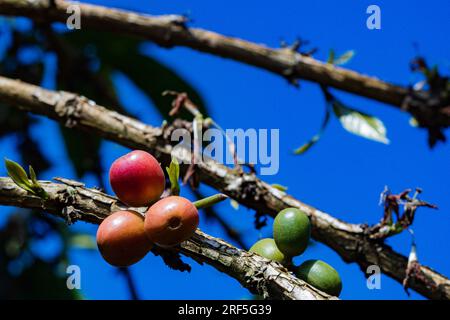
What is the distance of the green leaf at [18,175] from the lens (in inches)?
66.1

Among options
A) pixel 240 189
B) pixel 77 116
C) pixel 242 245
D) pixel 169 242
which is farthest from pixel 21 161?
pixel 169 242

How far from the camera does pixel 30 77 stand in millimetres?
3936

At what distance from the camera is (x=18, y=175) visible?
5.59ft

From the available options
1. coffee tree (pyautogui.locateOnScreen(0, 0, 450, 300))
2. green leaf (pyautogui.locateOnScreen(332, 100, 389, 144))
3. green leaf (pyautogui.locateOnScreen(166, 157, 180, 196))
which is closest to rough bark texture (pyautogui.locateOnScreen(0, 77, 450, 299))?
coffee tree (pyautogui.locateOnScreen(0, 0, 450, 300))

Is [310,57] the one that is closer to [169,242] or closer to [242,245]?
[242,245]

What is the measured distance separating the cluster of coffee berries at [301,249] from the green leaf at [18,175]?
2.03 ft

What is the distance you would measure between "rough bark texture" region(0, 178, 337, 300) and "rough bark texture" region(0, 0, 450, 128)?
1.19 meters

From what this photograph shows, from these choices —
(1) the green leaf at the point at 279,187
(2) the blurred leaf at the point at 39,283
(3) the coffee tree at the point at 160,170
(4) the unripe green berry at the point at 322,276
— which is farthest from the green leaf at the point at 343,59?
(2) the blurred leaf at the point at 39,283

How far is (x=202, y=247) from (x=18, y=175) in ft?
1.65

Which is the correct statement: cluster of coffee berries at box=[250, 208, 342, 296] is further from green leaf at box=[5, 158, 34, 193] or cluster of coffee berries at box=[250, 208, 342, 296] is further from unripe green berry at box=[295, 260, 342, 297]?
green leaf at box=[5, 158, 34, 193]

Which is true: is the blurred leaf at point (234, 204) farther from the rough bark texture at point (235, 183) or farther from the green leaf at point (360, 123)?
the green leaf at point (360, 123)

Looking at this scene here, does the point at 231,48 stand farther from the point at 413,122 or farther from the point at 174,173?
the point at 174,173

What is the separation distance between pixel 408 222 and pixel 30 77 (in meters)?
2.52

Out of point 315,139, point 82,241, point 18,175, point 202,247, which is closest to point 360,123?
point 315,139
